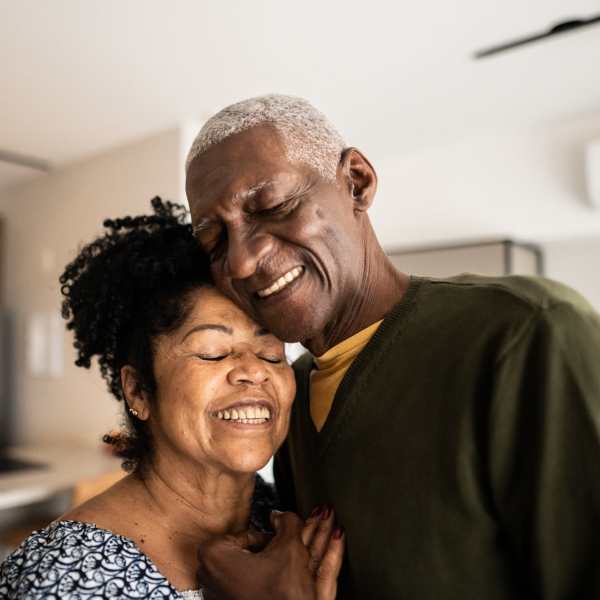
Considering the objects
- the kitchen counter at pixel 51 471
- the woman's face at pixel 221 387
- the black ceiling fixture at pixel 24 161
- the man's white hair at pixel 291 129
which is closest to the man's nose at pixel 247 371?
the woman's face at pixel 221 387

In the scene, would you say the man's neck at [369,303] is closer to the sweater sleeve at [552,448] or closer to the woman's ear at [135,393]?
the sweater sleeve at [552,448]

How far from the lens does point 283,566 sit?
1.04 m

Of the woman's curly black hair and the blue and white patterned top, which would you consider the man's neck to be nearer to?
the woman's curly black hair

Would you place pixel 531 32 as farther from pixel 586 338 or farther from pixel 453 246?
pixel 586 338

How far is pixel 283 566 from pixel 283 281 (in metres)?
0.47

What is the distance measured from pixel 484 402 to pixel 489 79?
2.44 meters

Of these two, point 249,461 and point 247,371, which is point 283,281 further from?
point 249,461

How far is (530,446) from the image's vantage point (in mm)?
846

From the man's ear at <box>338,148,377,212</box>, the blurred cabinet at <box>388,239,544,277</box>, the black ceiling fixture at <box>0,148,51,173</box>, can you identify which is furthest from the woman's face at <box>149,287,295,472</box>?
the black ceiling fixture at <box>0,148,51,173</box>

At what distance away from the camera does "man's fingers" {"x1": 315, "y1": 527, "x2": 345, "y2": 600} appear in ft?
3.35

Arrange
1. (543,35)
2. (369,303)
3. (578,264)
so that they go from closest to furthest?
(369,303)
(543,35)
(578,264)

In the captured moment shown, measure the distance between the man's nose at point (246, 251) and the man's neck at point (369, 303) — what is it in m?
0.19

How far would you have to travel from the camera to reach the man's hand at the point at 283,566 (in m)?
1.02

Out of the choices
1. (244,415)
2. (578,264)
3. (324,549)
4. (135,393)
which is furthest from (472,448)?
(578,264)
